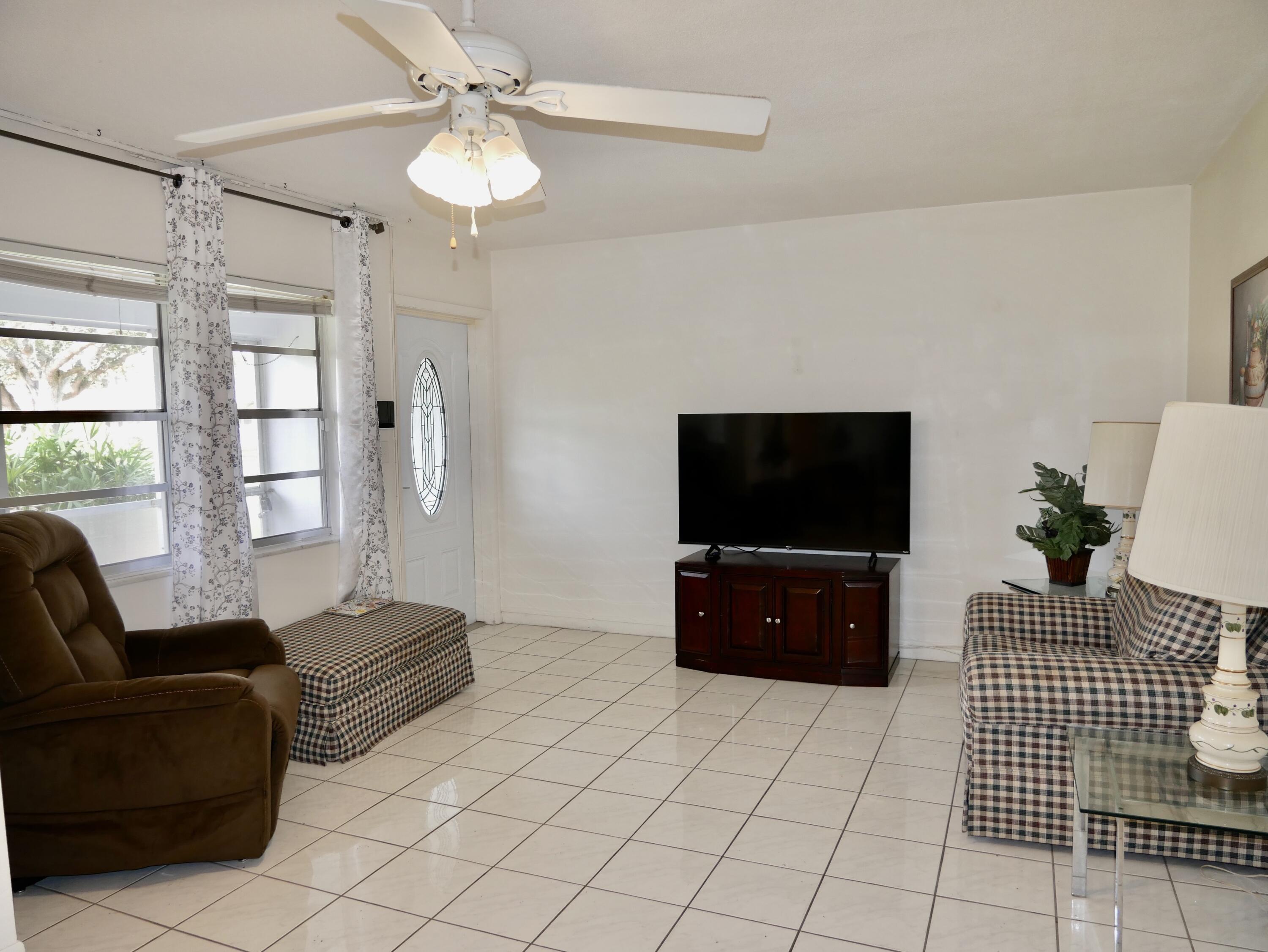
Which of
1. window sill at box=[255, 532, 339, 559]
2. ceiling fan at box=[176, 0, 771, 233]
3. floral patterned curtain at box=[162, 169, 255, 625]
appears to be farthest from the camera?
window sill at box=[255, 532, 339, 559]

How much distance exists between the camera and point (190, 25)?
8.23ft

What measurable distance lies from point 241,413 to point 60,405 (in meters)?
0.88

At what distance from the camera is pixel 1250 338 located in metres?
3.30

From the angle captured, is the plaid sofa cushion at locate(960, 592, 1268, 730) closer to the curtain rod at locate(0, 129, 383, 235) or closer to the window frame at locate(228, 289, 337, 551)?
the window frame at locate(228, 289, 337, 551)

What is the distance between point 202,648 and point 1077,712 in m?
3.21

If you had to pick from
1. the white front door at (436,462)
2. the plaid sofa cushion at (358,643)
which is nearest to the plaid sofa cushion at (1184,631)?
the plaid sofa cushion at (358,643)

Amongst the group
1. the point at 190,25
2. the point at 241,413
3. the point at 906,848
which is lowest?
the point at 906,848

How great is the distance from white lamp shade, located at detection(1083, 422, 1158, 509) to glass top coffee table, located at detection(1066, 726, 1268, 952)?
4.57 ft

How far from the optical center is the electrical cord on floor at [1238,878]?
2.55 metres

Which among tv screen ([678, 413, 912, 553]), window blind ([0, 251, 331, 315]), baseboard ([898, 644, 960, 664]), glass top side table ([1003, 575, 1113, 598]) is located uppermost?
window blind ([0, 251, 331, 315])

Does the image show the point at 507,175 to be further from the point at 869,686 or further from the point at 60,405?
the point at 869,686

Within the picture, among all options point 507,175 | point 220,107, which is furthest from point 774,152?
point 220,107

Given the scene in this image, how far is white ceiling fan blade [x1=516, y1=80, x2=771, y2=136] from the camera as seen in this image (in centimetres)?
219

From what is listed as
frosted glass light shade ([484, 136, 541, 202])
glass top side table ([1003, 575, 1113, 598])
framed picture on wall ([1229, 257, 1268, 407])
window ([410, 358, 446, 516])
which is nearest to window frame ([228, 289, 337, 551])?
window ([410, 358, 446, 516])
